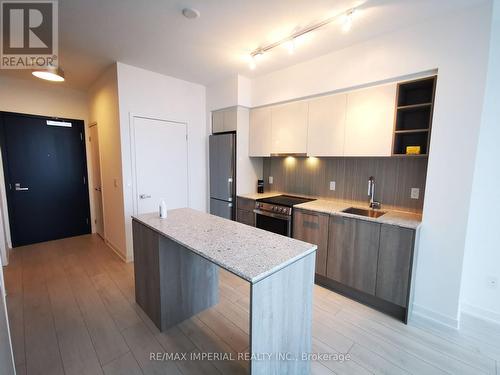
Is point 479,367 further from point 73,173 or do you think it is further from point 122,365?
point 73,173

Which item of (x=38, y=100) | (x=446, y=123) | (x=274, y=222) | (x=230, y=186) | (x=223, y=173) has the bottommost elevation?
(x=274, y=222)

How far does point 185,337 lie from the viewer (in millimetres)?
1942

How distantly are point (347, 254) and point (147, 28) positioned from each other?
3.06 meters

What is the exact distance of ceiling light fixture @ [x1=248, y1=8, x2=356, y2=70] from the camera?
6.29 feet

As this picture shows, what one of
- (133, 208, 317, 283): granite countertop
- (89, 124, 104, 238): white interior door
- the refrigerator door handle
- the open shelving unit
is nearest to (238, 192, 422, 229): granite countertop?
the refrigerator door handle

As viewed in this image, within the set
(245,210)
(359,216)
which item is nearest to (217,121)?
(245,210)

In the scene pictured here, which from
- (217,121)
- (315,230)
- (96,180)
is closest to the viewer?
(315,230)

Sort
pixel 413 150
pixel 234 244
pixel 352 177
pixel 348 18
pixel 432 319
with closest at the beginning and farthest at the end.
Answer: pixel 234 244, pixel 348 18, pixel 432 319, pixel 413 150, pixel 352 177

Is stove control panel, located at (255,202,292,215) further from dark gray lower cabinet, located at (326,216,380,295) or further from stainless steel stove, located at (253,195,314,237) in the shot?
dark gray lower cabinet, located at (326,216,380,295)

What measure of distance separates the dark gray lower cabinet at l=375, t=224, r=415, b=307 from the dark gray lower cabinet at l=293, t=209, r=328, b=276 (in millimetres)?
571

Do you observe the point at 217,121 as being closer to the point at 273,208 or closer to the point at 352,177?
the point at 273,208

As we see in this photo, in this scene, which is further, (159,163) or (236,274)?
(159,163)

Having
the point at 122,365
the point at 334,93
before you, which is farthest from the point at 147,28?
the point at 122,365
